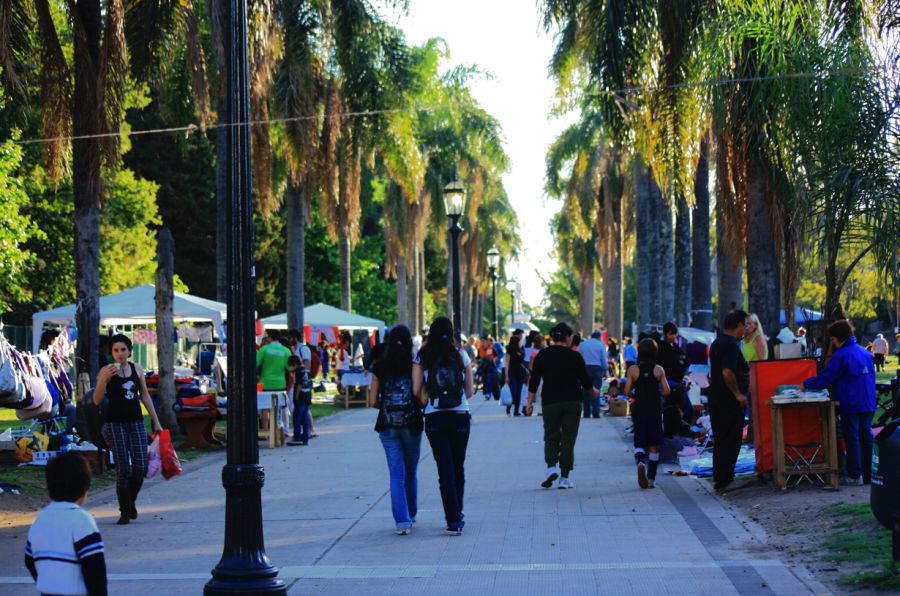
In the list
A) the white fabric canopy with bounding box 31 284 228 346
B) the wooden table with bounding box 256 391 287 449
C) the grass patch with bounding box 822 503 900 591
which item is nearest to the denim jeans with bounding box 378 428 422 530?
the grass patch with bounding box 822 503 900 591

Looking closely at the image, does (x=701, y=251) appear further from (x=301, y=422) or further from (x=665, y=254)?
(x=301, y=422)

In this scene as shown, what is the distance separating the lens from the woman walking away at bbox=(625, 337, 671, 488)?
13477 mm

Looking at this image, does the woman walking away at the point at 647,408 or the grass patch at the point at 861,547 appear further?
the woman walking away at the point at 647,408

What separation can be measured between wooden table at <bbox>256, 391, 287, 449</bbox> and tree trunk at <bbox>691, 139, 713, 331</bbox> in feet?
37.0

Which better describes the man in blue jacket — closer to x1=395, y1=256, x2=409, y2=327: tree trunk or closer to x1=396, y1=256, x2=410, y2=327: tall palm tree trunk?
x1=396, y1=256, x2=410, y2=327: tall palm tree trunk

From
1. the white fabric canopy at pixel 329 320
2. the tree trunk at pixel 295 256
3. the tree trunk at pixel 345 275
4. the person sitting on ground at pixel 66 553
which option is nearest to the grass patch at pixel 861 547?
the person sitting on ground at pixel 66 553

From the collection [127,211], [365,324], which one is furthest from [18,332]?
Answer: [365,324]

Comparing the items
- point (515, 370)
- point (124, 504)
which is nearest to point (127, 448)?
point (124, 504)

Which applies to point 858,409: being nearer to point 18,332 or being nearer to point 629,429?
point 629,429

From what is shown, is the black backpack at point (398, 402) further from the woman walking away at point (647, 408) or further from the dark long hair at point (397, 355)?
the woman walking away at point (647, 408)

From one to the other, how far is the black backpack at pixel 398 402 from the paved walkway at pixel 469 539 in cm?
94

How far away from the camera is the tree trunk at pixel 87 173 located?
53.5 ft

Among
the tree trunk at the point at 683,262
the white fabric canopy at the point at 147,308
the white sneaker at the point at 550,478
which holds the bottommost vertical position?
the white sneaker at the point at 550,478

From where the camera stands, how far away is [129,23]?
18.6 m
